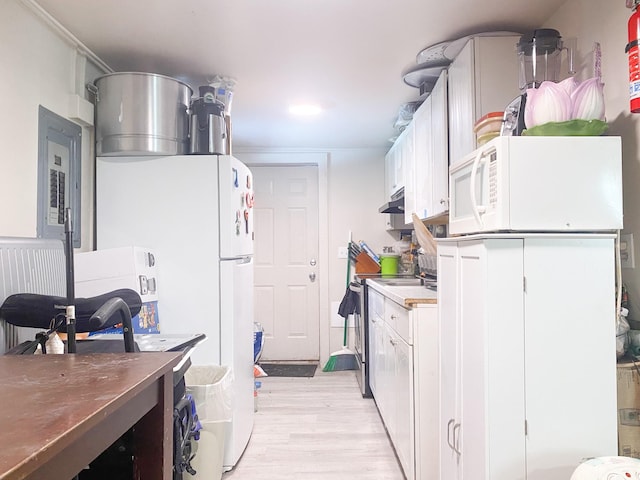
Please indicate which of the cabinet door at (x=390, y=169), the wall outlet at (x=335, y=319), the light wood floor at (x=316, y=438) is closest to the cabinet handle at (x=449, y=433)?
the light wood floor at (x=316, y=438)

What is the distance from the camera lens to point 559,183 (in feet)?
4.22

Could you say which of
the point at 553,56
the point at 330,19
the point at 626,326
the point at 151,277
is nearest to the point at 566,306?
the point at 626,326

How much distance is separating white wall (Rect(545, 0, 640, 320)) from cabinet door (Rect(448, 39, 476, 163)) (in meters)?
0.45

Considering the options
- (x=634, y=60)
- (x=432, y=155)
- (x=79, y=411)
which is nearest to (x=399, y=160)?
(x=432, y=155)

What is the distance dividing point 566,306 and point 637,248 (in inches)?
15.7

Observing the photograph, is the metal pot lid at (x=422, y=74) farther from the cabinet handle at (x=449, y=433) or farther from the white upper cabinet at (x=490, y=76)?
the cabinet handle at (x=449, y=433)

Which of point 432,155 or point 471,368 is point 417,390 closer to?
point 471,368

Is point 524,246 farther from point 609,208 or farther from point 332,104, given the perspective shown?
point 332,104

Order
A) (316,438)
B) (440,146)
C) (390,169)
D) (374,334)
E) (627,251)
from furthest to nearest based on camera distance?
(390,169)
(374,334)
(316,438)
(440,146)
(627,251)

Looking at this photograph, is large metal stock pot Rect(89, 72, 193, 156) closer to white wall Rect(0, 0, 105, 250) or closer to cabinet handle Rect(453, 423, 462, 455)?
white wall Rect(0, 0, 105, 250)

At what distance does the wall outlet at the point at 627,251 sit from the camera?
1455 millimetres

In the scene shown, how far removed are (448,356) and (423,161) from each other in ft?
4.93

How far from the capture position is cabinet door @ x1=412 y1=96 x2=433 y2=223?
2609 mm

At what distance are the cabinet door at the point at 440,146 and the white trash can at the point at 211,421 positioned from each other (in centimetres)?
146
